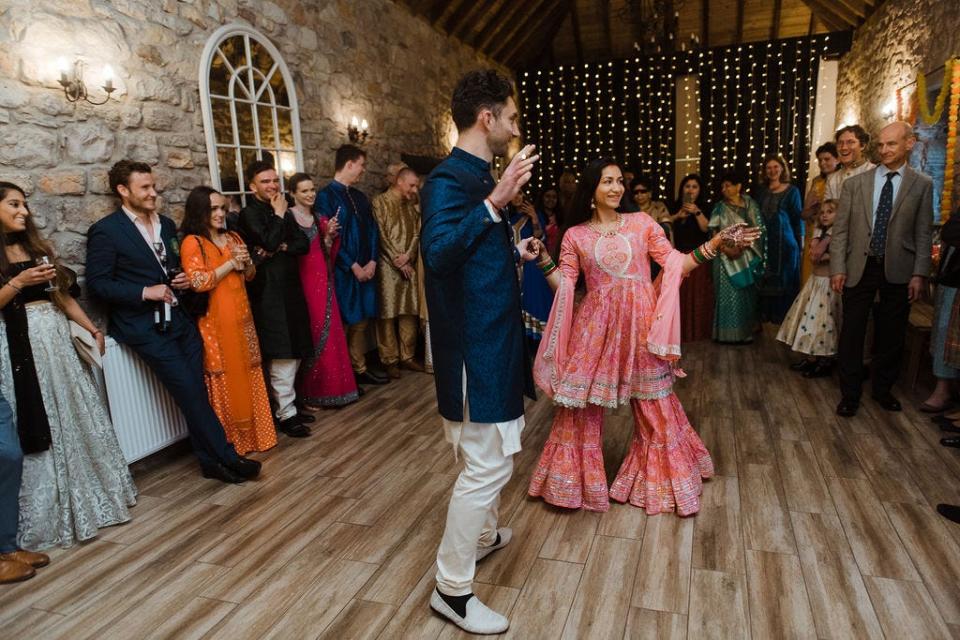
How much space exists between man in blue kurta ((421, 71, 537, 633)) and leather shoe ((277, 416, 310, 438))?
2.07 metres

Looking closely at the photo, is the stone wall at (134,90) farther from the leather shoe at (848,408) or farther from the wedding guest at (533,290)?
the leather shoe at (848,408)

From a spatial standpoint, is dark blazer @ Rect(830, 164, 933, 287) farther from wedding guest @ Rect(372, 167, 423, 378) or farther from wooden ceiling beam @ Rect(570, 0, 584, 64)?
wooden ceiling beam @ Rect(570, 0, 584, 64)

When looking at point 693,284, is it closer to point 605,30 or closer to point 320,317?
point 320,317

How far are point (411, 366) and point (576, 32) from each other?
766cm

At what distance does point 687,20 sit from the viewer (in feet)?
33.2

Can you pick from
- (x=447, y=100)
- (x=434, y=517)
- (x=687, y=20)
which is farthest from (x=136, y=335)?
(x=687, y=20)

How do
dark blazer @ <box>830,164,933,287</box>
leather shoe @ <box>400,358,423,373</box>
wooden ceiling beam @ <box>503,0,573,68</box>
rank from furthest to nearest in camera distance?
wooden ceiling beam @ <box>503,0,573,68</box>
leather shoe @ <box>400,358,423,373</box>
dark blazer @ <box>830,164,933,287</box>

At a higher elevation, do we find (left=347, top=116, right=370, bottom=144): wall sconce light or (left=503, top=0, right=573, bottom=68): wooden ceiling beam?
(left=503, top=0, right=573, bottom=68): wooden ceiling beam

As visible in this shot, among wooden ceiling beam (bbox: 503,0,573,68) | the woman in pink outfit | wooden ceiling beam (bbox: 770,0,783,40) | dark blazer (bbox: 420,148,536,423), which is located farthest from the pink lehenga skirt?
wooden ceiling beam (bbox: 770,0,783,40)

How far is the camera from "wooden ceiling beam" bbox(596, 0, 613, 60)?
9.72m

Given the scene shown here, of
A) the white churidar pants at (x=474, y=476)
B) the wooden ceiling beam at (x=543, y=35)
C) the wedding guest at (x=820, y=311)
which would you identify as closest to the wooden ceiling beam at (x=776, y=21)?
the wooden ceiling beam at (x=543, y=35)

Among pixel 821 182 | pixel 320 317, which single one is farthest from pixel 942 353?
pixel 320 317

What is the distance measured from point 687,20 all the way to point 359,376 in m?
8.78

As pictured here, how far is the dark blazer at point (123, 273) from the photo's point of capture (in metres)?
2.89
